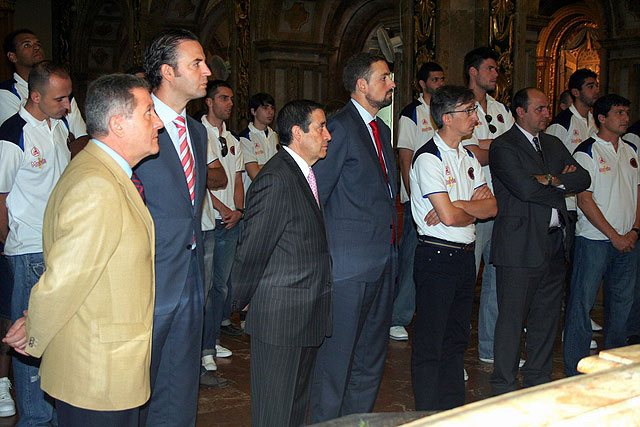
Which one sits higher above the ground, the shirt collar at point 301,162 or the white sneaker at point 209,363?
the shirt collar at point 301,162

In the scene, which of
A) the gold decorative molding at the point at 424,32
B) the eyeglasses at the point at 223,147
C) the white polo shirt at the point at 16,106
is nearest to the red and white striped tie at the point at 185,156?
the white polo shirt at the point at 16,106

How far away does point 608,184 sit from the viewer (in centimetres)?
427

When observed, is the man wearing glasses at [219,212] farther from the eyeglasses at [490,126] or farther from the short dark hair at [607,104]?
the short dark hair at [607,104]

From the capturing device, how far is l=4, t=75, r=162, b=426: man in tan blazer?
1956 millimetres

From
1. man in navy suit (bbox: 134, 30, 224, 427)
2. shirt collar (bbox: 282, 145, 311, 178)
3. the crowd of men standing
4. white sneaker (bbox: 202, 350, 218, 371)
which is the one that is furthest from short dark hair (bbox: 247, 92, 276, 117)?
man in navy suit (bbox: 134, 30, 224, 427)

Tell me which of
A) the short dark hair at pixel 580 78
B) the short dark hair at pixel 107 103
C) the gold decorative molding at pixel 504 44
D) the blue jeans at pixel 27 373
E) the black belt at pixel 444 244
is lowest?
the blue jeans at pixel 27 373

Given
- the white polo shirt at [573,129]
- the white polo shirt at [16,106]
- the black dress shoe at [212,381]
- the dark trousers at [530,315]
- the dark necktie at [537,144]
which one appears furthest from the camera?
the white polo shirt at [573,129]

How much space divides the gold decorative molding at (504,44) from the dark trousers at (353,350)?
142 inches

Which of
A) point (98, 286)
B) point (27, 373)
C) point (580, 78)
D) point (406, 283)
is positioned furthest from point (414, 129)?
point (98, 286)

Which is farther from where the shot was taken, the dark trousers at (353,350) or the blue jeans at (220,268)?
the blue jeans at (220,268)

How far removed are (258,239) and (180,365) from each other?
1.78ft

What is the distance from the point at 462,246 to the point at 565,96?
4381 millimetres

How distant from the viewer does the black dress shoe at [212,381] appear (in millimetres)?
4172

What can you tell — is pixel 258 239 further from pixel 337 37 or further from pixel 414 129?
pixel 337 37
